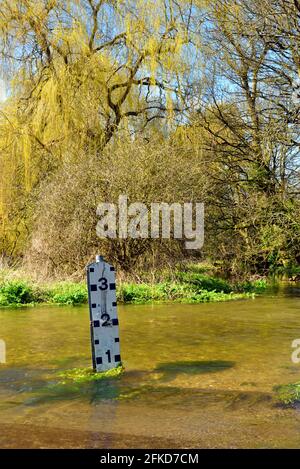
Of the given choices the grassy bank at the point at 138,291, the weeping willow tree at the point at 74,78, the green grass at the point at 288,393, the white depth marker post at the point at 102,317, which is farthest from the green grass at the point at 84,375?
the weeping willow tree at the point at 74,78

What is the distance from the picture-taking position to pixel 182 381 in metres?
6.40

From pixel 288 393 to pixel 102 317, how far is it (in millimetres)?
2175

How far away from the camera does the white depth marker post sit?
22.2ft

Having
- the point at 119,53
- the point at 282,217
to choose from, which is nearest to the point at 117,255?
the point at 282,217

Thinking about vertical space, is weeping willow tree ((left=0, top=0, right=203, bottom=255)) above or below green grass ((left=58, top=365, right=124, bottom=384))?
above

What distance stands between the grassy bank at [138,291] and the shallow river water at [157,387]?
2820 mm

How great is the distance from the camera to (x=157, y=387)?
615 cm

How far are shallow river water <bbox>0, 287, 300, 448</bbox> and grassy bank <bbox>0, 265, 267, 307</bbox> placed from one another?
2.82m

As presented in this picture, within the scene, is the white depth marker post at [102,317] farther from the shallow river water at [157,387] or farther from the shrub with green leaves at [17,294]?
the shrub with green leaves at [17,294]

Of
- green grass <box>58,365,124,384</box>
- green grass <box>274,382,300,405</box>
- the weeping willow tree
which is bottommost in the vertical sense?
green grass <box>274,382,300,405</box>

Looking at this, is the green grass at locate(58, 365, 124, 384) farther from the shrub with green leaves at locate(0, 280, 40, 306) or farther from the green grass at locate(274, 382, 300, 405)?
the shrub with green leaves at locate(0, 280, 40, 306)

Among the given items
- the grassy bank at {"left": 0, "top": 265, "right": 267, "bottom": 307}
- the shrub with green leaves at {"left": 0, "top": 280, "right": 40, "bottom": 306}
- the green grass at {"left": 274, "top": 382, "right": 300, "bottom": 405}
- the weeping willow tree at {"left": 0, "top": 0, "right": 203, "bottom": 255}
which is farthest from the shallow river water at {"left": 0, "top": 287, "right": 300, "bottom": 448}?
the weeping willow tree at {"left": 0, "top": 0, "right": 203, "bottom": 255}
